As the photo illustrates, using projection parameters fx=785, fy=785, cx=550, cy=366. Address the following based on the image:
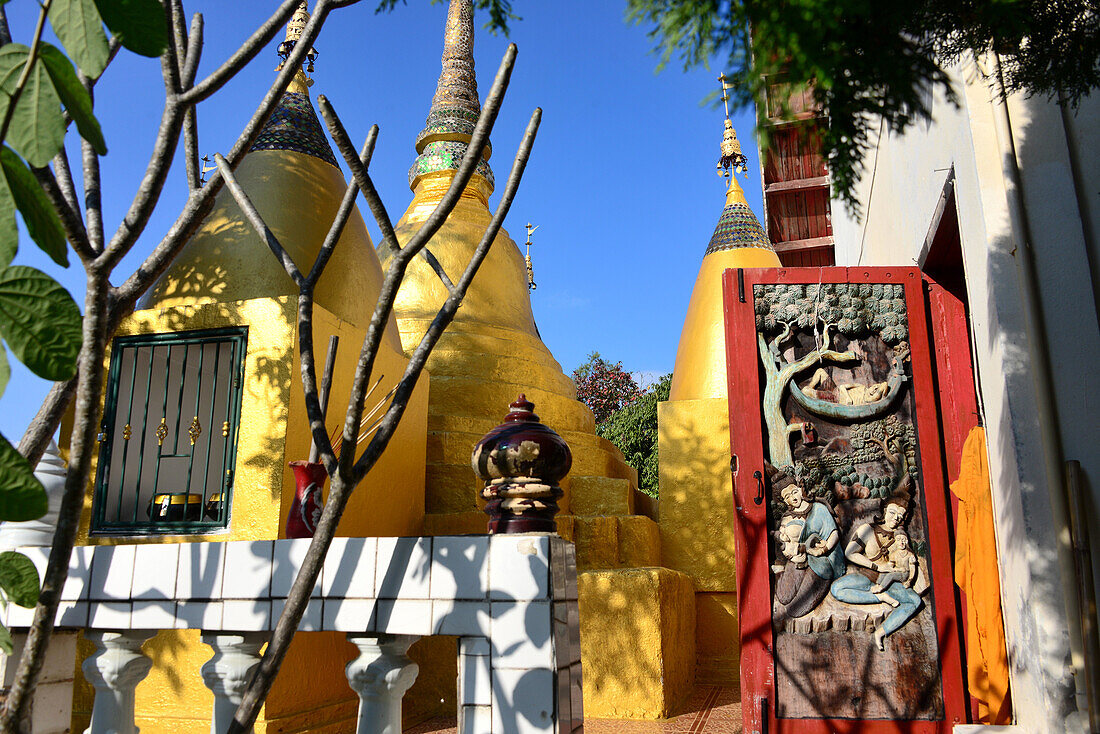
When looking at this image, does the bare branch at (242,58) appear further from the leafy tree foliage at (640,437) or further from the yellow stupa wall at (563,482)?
the leafy tree foliage at (640,437)

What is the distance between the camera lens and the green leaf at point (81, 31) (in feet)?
3.63

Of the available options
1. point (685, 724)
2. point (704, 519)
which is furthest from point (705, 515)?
point (685, 724)

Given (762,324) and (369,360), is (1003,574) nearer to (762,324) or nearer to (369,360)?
(762,324)

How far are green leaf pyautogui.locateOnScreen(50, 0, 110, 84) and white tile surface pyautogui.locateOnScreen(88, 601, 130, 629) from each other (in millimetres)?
1740

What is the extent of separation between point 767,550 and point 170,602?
2666 mm

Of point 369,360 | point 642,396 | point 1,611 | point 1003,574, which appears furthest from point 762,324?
point 642,396

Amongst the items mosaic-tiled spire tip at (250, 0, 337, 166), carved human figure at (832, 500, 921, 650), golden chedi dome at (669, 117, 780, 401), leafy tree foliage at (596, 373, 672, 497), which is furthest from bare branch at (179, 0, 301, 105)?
leafy tree foliage at (596, 373, 672, 497)

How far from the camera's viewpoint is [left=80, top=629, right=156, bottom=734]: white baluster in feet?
7.46

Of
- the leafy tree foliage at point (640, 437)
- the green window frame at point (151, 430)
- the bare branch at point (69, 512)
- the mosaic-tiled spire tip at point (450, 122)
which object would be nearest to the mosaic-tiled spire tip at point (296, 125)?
the green window frame at point (151, 430)

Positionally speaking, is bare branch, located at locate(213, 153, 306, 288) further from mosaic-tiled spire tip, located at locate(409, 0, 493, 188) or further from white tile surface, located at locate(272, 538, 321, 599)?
mosaic-tiled spire tip, located at locate(409, 0, 493, 188)

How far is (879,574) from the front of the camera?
373cm

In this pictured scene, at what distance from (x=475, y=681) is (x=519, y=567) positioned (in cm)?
30

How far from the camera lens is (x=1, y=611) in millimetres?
2445

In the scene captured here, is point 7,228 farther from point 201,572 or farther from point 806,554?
point 806,554
